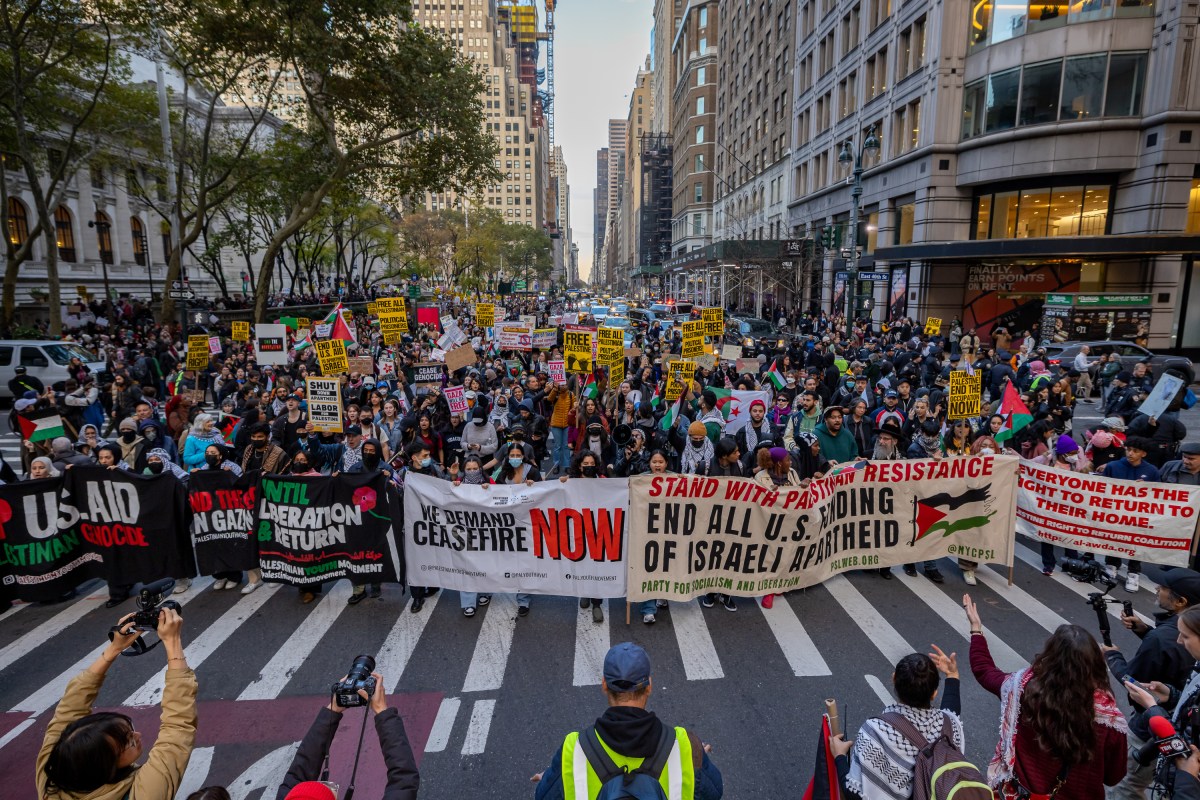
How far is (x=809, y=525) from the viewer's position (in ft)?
21.8

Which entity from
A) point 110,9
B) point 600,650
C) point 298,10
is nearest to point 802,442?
point 600,650

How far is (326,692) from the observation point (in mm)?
5598

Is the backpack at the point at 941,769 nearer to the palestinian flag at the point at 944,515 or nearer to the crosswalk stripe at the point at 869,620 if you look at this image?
the crosswalk stripe at the point at 869,620

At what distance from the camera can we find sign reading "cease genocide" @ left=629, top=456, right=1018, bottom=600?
648 cm

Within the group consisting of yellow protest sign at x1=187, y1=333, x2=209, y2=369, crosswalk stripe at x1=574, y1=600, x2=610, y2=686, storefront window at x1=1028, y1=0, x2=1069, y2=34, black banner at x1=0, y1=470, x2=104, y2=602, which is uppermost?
storefront window at x1=1028, y1=0, x2=1069, y2=34

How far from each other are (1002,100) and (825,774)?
104 ft

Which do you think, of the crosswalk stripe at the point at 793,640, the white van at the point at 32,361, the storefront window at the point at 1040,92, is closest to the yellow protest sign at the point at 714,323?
the crosswalk stripe at the point at 793,640

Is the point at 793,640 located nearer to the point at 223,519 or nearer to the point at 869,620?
the point at 869,620

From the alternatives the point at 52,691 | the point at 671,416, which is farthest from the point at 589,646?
the point at 671,416

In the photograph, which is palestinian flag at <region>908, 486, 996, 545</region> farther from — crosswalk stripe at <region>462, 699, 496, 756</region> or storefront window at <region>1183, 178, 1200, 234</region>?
storefront window at <region>1183, 178, 1200, 234</region>

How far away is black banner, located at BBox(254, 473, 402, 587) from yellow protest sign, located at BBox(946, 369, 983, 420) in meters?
8.22

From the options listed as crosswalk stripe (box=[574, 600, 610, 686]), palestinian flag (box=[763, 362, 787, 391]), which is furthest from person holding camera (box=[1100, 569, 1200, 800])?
palestinian flag (box=[763, 362, 787, 391])

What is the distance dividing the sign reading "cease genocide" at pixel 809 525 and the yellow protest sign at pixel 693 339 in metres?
6.29

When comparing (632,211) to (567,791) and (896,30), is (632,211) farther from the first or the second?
(567,791)
